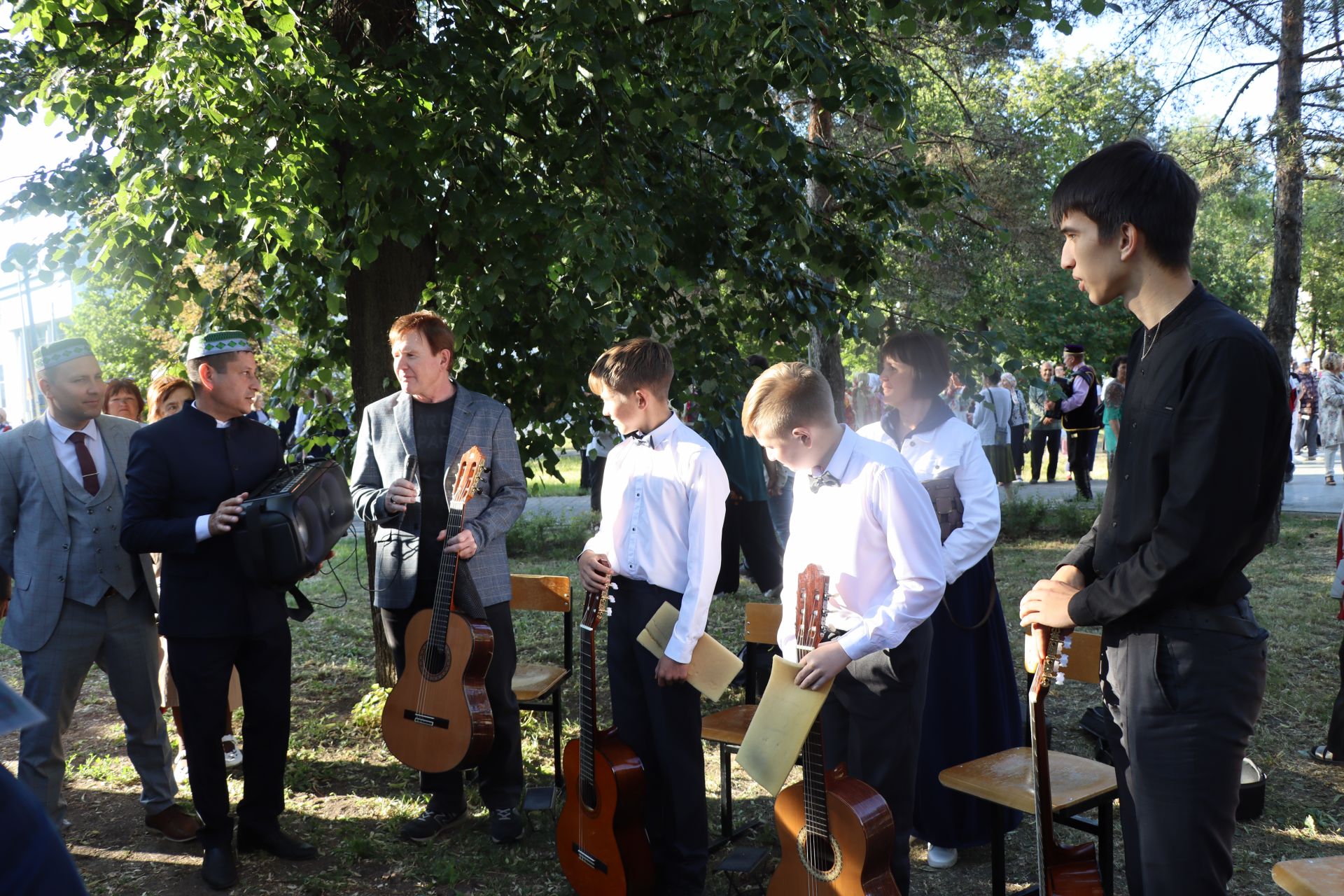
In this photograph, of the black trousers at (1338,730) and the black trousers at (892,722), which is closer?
the black trousers at (892,722)

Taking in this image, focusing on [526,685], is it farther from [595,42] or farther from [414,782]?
[595,42]

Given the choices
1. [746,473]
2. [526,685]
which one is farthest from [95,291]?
[746,473]

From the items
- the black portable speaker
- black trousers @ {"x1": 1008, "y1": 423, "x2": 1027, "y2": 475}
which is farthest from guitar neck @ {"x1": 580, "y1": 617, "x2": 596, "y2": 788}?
black trousers @ {"x1": 1008, "y1": 423, "x2": 1027, "y2": 475}

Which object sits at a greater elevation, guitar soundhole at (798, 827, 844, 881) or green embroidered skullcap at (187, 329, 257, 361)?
green embroidered skullcap at (187, 329, 257, 361)

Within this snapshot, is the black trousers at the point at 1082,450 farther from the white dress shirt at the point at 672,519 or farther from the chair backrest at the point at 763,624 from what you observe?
the white dress shirt at the point at 672,519

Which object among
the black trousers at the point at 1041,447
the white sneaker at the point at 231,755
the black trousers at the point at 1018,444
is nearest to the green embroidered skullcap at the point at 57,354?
the white sneaker at the point at 231,755

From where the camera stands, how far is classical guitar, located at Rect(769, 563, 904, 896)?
2.84 m

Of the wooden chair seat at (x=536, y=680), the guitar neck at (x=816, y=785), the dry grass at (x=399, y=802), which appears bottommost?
the dry grass at (x=399, y=802)

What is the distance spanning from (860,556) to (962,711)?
5.18 feet

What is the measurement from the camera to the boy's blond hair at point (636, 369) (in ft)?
12.4

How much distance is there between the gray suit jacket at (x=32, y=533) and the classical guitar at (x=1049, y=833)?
147 inches

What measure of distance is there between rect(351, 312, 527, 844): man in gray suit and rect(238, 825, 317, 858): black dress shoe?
422 mm

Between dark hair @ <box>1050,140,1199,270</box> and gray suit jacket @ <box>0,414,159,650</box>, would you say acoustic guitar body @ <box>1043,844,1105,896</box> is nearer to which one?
dark hair @ <box>1050,140,1199,270</box>

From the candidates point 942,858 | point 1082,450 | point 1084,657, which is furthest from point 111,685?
point 1082,450
